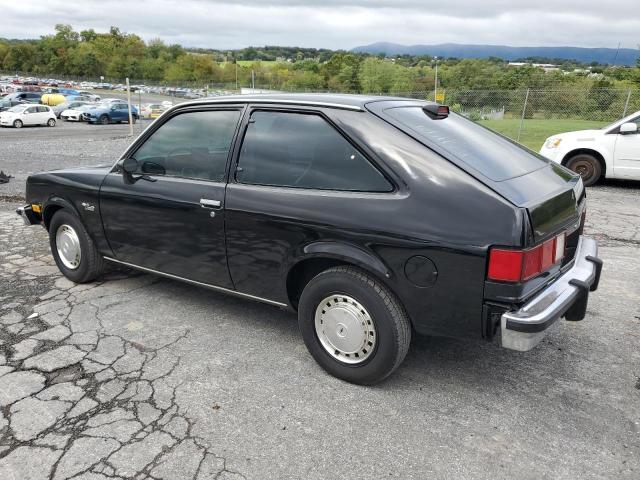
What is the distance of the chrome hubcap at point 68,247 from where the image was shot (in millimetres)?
4617

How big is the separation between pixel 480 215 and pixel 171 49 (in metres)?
135

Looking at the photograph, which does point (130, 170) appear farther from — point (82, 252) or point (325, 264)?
point (325, 264)

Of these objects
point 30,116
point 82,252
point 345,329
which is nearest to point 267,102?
point 345,329

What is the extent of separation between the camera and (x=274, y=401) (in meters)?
2.96

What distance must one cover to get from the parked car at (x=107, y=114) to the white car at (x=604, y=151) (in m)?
29.6

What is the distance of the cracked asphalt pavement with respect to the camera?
8.13 ft

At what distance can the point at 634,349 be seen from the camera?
3.58 m

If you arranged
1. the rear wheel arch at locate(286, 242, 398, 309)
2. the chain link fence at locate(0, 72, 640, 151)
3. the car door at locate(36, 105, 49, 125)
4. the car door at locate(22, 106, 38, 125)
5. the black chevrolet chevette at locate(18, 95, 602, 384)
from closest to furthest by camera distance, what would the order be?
the black chevrolet chevette at locate(18, 95, 602, 384) < the rear wheel arch at locate(286, 242, 398, 309) < the chain link fence at locate(0, 72, 640, 151) < the car door at locate(22, 106, 38, 125) < the car door at locate(36, 105, 49, 125)

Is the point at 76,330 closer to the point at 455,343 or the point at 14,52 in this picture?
the point at 455,343

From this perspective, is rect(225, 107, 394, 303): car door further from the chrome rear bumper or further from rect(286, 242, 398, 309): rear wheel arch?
the chrome rear bumper

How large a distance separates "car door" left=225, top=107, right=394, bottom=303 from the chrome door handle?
0.23 feet

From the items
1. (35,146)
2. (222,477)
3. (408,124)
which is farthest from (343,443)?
(35,146)

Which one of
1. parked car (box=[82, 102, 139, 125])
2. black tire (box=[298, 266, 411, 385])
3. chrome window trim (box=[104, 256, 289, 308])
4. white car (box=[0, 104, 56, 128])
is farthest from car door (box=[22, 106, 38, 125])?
black tire (box=[298, 266, 411, 385])

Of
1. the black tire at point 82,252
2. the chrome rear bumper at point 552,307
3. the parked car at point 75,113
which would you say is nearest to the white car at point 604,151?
the chrome rear bumper at point 552,307
